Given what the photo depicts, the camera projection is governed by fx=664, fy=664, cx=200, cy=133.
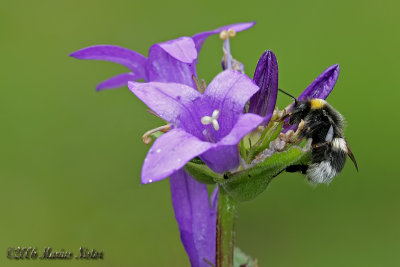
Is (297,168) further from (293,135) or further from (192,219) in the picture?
(192,219)

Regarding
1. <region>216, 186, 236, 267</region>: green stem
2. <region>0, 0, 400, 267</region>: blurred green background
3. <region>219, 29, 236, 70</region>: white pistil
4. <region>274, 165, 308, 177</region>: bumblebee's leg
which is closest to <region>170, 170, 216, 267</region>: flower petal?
<region>216, 186, 236, 267</region>: green stem

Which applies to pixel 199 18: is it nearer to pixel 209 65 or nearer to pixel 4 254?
pixel 209 65

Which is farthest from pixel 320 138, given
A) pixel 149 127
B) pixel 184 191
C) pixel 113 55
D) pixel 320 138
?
pixel 149 127

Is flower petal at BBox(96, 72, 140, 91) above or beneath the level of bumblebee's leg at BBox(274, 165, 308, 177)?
above

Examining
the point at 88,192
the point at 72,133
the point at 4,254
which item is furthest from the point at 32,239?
the point at 72,133

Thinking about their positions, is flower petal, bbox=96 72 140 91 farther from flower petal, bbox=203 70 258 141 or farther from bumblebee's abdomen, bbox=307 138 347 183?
bumblebee's abdomen, bbox=307 138 347 183

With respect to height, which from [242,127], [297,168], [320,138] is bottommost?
[297,168]

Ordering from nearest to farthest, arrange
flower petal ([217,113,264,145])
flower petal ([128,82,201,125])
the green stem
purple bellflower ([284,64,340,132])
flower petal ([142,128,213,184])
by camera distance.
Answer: flower petal ([142,128,213,184])
flower petal ([217,113,264,145])
flower petal ([128,82,201,125])
the green stem
purple bellflower ([284,64,340,132])
